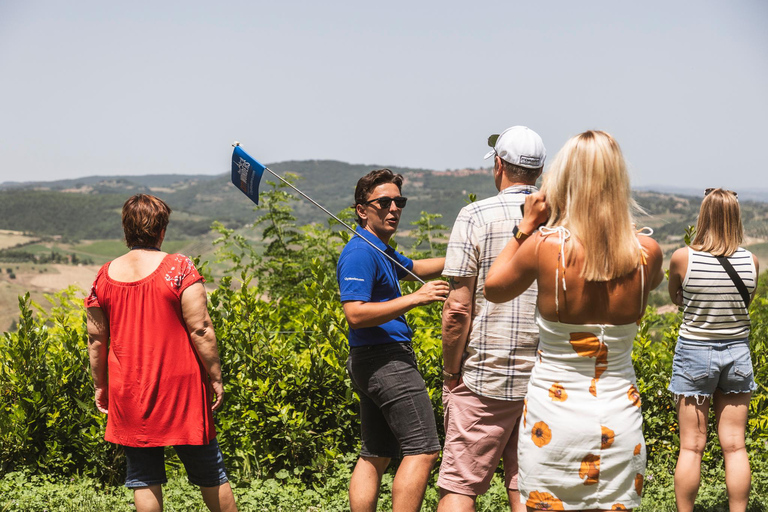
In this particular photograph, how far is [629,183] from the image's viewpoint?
2.34m

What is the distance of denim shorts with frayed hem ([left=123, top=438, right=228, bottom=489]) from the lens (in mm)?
3256

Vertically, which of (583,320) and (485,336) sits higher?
(583,320)

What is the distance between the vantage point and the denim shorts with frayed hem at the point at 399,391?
3139 mm

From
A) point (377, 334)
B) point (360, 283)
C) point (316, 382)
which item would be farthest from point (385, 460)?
point (316, 382)

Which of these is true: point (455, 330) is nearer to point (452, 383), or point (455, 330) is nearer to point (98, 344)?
point (452, 383)

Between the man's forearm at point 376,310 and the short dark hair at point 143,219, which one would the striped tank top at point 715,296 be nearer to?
the man's forearm at point 376,310

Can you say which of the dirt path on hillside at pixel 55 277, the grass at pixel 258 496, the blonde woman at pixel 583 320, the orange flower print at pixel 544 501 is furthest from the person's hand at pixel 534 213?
the dirt path on hillside at pixel 55 277

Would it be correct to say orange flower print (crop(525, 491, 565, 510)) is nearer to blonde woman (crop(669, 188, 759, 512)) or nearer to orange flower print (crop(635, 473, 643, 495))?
orange flower print (crop(635, 473, 643, 495))

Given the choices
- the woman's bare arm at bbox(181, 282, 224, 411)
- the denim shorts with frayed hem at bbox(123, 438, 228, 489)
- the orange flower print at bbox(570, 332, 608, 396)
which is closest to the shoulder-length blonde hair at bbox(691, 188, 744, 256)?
the orange flower print at bbox(570, 332, 608, 396)

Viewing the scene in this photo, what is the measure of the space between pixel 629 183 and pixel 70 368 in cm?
393

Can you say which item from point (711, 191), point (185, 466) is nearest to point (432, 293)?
point (185, 466)

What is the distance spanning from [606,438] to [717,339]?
5.36 ft

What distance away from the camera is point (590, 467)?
2357 mm

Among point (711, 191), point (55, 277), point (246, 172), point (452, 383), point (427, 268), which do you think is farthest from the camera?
point (55, 277)
